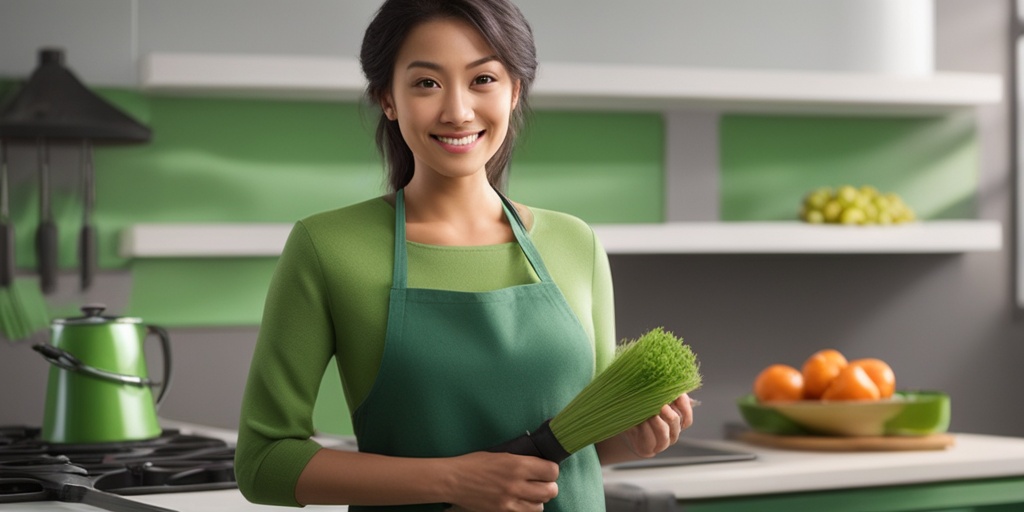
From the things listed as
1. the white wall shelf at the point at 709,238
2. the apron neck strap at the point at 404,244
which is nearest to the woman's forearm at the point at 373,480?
the apron neck strap at the point at 404,244

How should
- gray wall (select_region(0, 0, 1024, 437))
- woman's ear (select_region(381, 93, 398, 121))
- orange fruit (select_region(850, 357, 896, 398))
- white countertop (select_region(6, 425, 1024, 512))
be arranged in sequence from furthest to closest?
gray wall (select_region(0, 0, 1024, 437)), orange fruit (select_region(850, 357, 896, 398)), white countertop (select_region(6, 425, 1024, 512)), woman's ear (select_region(381, 93, 398, 121))

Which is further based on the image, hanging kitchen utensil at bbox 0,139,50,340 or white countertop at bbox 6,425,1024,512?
hanging kitchen utensil at bbox 0,139,50,340

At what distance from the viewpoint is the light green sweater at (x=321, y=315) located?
1043 millimetres

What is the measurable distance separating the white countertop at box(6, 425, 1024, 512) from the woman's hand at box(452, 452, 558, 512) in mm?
1016

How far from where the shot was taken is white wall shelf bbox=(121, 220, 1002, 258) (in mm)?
2488

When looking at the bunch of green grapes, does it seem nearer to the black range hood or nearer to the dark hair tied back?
the black range hood

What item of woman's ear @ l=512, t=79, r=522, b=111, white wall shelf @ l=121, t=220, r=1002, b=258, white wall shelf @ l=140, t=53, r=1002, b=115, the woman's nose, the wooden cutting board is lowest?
the wooden cutting board

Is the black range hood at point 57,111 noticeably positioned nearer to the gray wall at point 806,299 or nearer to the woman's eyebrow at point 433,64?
the gray wall at point 806,299

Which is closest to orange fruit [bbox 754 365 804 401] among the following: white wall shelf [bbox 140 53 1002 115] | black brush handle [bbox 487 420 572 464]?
white wall shelf [bbox 140 53 1002 115]

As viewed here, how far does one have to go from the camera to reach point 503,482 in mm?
1006

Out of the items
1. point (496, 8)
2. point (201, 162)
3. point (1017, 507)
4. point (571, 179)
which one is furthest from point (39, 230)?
point (1017, 507)

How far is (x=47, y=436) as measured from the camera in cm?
199

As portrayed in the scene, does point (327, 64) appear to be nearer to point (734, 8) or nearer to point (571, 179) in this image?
point (571, 179)

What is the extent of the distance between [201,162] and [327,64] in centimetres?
38
